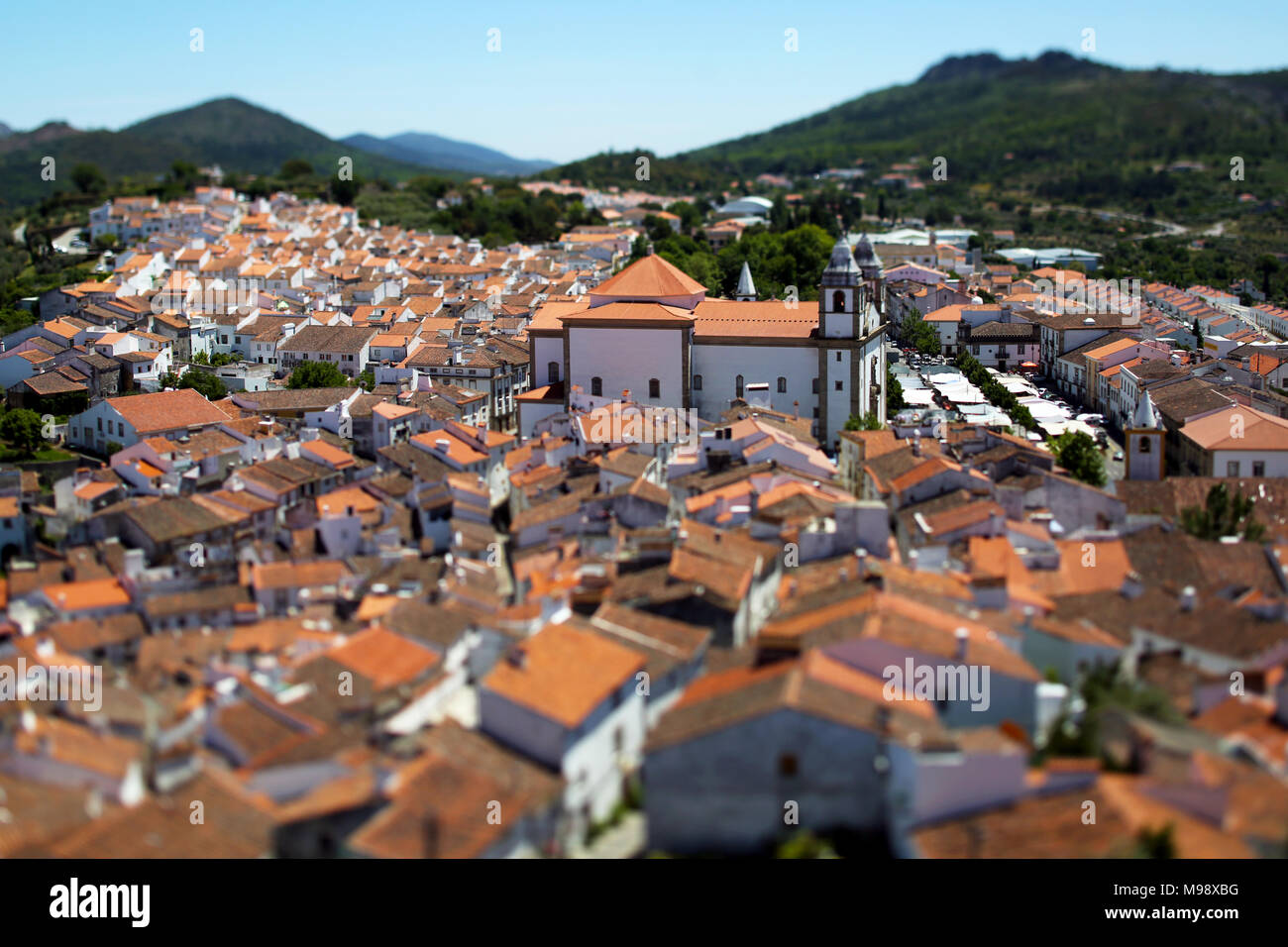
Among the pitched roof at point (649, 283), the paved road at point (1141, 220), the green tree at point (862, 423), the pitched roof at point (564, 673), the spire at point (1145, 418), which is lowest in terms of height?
the pitched roof at point (564, 673)

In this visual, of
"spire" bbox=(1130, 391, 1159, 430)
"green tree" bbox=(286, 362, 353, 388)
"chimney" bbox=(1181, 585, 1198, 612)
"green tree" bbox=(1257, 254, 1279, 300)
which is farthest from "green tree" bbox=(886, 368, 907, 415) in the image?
"green tree" bbox=(1257, 254, 1279, 300)

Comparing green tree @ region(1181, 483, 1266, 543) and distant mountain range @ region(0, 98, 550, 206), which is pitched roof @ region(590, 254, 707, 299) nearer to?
green tree @ region(1181, 483, 1266, 543)

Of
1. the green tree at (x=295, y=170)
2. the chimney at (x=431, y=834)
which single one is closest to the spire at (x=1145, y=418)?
the chimney at (x=431, y=834)

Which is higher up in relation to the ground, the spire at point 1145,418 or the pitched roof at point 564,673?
the spire at point 1145,418

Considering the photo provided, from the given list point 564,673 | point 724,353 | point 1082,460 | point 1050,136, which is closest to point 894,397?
point 724,353

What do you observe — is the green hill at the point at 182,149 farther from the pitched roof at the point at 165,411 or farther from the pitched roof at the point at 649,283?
the pitched roof at the point at 649,283

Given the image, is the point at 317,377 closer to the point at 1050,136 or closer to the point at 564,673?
the point at 564,673
